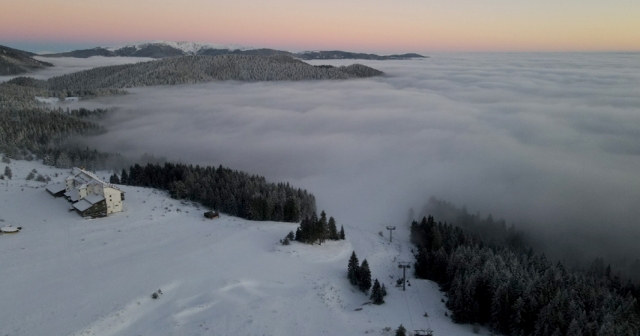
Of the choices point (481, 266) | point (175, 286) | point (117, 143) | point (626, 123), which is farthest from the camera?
point (626, 123)

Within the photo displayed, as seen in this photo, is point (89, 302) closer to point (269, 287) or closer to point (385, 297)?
point (269, 287)

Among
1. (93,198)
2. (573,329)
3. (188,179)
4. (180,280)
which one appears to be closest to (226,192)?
(188,179)

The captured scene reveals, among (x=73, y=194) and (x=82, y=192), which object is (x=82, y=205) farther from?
(x=73, y=194)

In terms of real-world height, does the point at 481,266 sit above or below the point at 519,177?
above

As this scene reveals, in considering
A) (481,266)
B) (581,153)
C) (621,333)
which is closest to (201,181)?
(481,266)

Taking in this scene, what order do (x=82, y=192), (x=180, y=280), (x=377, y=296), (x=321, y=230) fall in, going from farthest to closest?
(x=82, y=192), (x=321, y=230), (x=377, y=296), (x=180, y=280)

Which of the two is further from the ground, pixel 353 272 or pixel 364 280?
pixel 353 272
